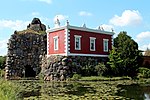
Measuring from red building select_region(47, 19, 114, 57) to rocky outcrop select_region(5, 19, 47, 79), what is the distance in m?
2.12

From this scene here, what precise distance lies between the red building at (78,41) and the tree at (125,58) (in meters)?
2.44

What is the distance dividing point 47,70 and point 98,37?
6.67 metres

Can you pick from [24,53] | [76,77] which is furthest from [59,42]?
[24,53]

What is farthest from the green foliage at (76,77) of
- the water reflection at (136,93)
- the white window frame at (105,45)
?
the water reflection at (136,93)

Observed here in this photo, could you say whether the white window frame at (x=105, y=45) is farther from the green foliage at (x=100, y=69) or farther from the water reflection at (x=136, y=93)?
the water reflection at (x=136, y=93)

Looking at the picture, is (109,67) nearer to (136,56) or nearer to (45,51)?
(136,56)

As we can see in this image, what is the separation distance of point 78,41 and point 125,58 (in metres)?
5.10

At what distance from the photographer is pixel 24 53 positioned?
34.8m

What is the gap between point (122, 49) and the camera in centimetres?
2998

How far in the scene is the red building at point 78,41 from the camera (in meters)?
29.9

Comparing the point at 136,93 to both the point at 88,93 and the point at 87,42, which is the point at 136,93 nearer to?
the point at 88,93

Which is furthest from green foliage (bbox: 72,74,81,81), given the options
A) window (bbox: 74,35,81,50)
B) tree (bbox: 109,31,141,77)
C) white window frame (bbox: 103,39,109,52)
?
white window frame (bbox: 103,39,109,52)

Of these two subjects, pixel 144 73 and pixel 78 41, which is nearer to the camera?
pixel 144 73

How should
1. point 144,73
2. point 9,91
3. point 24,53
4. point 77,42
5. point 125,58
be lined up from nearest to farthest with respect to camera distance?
point 9,91 → point 144,73 → point 125,58 → point 77,42 → point 24,53
